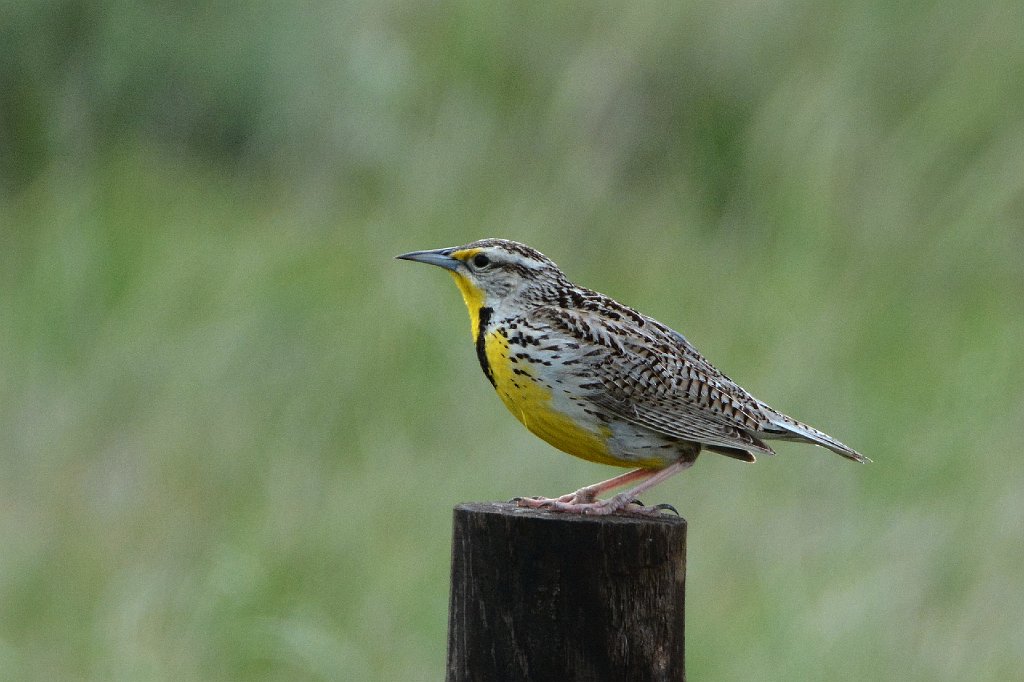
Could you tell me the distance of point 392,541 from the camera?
5125mm

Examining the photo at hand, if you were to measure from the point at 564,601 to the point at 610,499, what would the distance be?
51 cm

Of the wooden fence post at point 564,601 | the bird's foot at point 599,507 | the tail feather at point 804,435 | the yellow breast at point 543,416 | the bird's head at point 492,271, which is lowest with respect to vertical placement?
the wooden fence post at point 564,601

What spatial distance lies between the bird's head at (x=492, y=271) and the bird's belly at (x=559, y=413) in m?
0.22

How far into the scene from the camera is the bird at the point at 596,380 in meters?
3.02

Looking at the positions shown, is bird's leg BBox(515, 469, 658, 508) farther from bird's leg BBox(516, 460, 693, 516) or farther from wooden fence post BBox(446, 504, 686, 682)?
wooden fence post BBox(446, 504, 686, 682)

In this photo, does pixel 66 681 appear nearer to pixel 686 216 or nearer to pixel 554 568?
pixel 554 568

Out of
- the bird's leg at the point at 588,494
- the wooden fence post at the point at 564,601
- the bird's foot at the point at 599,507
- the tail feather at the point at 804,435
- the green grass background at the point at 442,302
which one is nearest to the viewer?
the wooden fence post at the point at 564,601

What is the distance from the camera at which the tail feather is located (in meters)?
3.24

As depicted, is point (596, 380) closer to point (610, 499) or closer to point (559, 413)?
point (559, 413)

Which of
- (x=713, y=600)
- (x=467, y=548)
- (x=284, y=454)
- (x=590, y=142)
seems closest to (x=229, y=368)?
(x=284, y=454)

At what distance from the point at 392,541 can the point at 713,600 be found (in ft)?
3.42

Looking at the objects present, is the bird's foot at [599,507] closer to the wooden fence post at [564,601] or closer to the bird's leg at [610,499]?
the bird's leg at [610,499]

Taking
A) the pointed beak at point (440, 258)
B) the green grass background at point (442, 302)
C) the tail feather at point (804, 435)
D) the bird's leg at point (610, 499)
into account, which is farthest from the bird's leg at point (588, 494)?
the green grass background at point (442, 302)

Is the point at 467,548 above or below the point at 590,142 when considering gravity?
below
